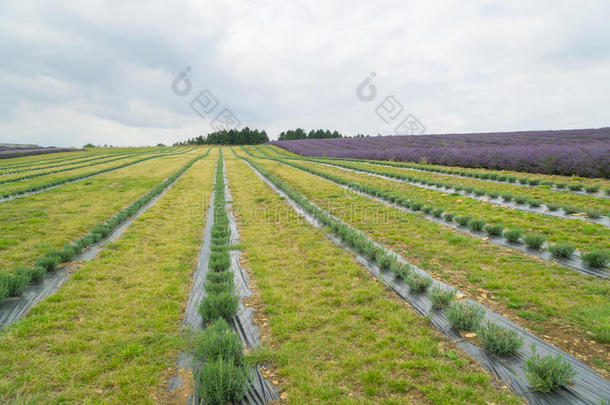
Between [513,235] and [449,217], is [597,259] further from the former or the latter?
[449,217]

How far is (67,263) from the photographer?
5344mm

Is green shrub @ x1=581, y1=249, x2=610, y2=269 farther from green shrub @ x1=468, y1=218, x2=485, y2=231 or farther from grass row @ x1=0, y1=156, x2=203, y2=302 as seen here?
grass row @ x1=0, y1=156, x2=203, y2=302

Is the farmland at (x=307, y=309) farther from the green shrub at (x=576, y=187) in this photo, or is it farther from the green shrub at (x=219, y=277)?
the green shrub at (x=576, y=187)

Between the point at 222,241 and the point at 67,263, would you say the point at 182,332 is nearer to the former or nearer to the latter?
the point at 222,241

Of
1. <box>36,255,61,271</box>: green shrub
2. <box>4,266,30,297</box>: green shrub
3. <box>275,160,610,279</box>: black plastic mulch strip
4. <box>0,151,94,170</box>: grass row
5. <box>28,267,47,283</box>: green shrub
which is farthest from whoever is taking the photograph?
<box>0,151,94,170</box>: grass row

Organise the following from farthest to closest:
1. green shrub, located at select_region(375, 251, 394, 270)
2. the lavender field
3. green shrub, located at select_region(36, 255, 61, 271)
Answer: the lavender field, green shrub, located at select_region(375, 251, 394, 270), green shrub, located at select_region(36, 255, 61, 271)

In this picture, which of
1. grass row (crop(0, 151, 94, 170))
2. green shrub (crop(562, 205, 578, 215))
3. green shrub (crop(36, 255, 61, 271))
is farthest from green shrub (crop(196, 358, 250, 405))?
grass row (crop(0, 151, 94, 170))

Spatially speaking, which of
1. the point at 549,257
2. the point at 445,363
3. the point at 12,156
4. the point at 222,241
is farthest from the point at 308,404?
the point at 12,156

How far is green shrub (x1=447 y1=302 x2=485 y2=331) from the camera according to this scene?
328cm

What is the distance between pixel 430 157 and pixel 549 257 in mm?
19998

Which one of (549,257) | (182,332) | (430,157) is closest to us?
(182,332)

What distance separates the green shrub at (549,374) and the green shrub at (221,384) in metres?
2.56

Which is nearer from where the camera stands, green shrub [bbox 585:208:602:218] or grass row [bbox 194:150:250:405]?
grass row [bbox 194:150:250:405]

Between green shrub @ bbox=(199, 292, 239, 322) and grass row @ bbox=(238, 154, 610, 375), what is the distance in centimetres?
339
